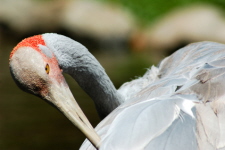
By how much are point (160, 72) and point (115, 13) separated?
29.4 feet

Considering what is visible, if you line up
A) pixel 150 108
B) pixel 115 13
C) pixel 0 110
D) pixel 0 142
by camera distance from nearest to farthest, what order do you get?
pixel 150 108, pixel 0 142, pixel 0 110, pixel 115 13

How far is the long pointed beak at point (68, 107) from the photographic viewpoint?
3.29 metres

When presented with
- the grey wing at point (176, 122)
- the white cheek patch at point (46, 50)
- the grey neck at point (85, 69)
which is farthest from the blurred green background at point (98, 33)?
the grey wing at point (176, 122)

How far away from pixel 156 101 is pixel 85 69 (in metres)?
1.02

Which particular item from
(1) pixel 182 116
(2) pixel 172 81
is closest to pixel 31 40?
(2) pixel 172 81

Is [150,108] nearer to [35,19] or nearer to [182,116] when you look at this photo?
[182,116]

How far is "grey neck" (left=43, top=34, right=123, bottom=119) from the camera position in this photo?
374cm

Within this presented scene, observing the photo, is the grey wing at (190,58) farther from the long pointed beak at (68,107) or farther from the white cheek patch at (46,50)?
the white cheek patch at (46,50)

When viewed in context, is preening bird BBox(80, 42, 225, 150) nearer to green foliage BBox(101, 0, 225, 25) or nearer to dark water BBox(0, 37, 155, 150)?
dark water BBox(0, 37, 155, 150)

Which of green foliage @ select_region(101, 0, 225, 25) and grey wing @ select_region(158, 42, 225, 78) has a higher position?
grey wing @ select_region(158, 42, 225, 78)

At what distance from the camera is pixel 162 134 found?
2797 millimetres

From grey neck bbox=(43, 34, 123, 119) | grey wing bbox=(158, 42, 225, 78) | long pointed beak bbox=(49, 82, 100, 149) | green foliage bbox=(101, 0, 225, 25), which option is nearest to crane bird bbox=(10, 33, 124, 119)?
grey neck bbox=(43, 34, 123, 119)

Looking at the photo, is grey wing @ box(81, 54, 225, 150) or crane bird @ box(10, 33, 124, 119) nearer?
grey wing @ box(81, 54, 225, 150)

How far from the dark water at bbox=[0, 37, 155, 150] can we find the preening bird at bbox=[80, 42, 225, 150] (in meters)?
3.50
